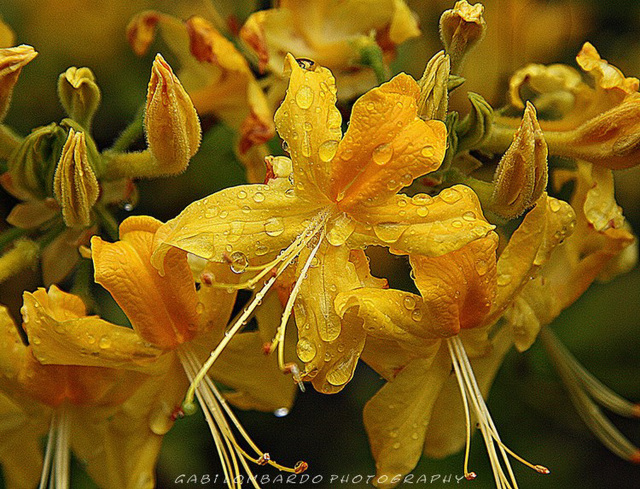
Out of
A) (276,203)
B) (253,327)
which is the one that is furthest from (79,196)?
(253,327)

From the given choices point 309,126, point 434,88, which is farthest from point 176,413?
point 434,88

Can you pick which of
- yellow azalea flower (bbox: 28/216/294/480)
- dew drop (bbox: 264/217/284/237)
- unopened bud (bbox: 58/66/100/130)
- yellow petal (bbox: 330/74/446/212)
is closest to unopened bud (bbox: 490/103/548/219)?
yellow petal (bbox: 330/74/446/212)

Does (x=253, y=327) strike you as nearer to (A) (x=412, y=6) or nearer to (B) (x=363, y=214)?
(B) (x=363, y=214)

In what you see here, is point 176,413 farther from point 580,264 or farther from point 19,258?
point 580,264

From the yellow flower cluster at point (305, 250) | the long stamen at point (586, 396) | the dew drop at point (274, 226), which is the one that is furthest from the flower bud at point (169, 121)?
the long stamen at point (586, 396)

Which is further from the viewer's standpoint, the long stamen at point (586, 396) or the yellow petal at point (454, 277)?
the long stamen at point (586, 396)

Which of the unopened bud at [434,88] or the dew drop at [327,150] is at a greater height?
the unopened bud at [434,88]

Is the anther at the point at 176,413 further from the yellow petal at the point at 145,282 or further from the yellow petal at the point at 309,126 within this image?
the yellow petal at the point at 309,126
